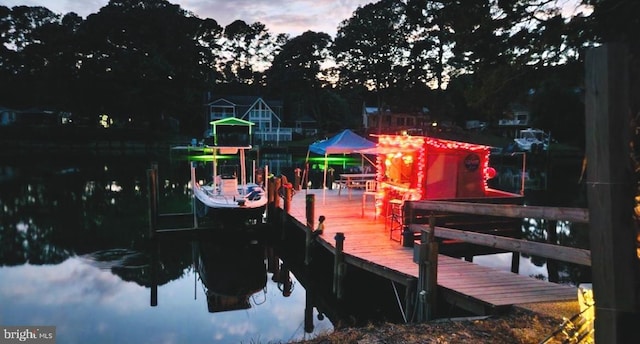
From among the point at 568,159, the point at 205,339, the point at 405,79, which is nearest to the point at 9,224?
the point at 205,339

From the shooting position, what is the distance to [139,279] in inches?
521

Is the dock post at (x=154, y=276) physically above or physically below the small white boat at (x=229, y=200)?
below

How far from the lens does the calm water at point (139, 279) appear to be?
10328mm

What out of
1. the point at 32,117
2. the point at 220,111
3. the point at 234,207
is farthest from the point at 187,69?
the point at 234,207

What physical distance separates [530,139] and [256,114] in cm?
3683

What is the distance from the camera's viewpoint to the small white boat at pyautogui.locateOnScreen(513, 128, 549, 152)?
52.5 meters

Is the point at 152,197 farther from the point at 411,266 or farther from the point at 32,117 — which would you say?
the point at 32,117

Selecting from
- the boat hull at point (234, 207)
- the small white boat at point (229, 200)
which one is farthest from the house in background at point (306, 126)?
the boat hull at point (234, 207)

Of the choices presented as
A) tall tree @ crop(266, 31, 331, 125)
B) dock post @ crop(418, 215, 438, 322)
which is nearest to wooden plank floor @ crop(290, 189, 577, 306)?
dock post @ crop(418, 215, 438, 322)

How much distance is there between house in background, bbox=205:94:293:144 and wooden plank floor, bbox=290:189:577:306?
5051 cm

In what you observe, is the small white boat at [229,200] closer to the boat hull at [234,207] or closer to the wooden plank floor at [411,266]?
the boat hull at [234,207]

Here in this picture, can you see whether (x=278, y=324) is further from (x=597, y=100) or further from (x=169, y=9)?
(x=169, y=9)

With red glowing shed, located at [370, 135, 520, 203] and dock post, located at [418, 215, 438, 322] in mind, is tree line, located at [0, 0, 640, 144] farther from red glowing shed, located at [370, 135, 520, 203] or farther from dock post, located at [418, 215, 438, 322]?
dock post, located at [418, 215, 438, 322]

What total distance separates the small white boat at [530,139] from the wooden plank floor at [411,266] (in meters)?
43.0
